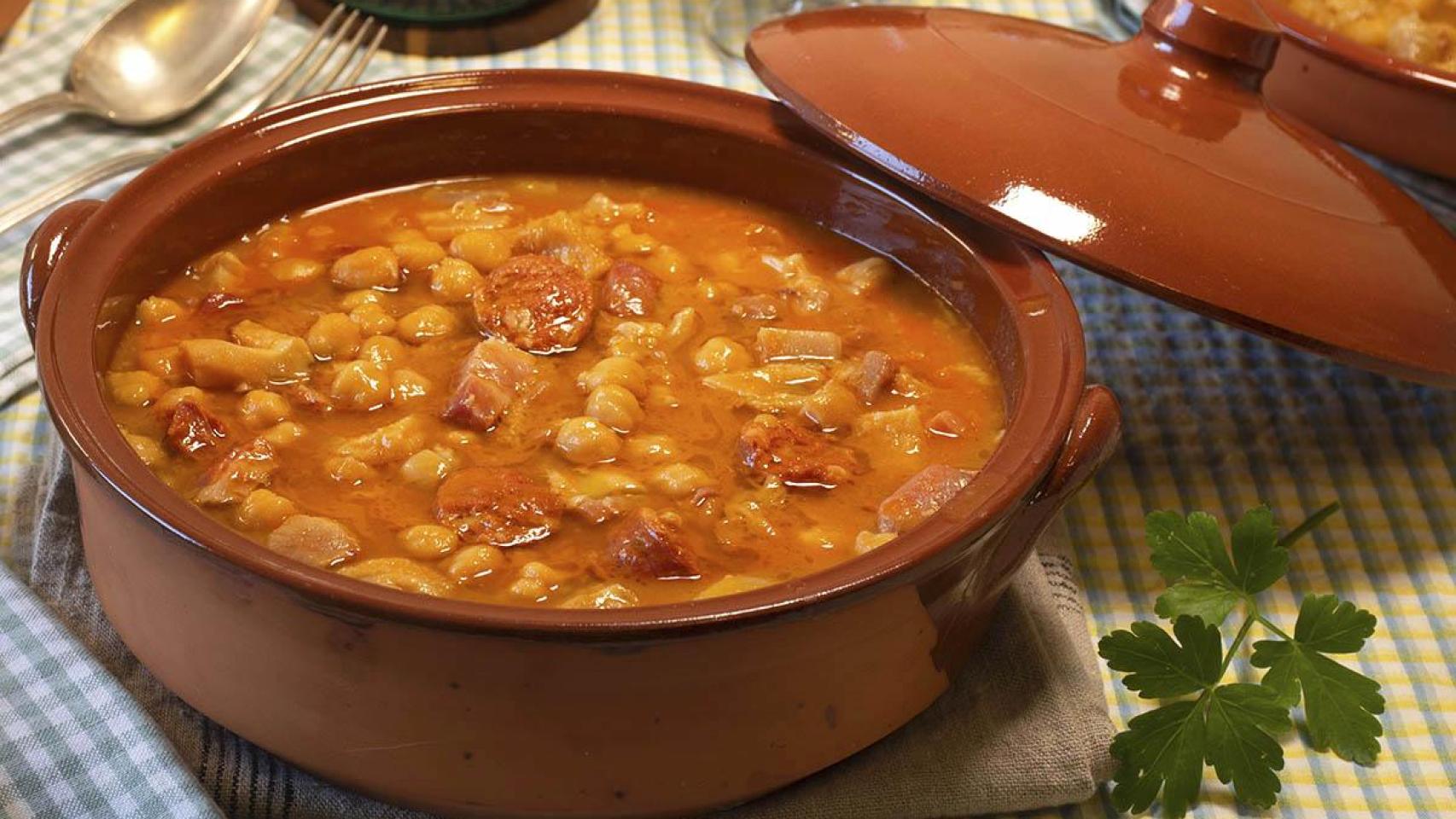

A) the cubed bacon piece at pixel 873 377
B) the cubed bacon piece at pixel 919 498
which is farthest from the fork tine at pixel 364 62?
the cubed bacon piece at pixel 919 498

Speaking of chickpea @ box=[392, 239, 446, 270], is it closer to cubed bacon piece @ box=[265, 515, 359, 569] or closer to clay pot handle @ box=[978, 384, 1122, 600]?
cubed bacon piece @ box=[265, 515, 359, 569]

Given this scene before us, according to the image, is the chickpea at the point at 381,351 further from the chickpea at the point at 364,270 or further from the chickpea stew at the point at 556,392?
the chickpea at the point at 364,270

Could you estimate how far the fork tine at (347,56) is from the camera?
3.62m

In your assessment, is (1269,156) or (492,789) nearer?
(492,789)

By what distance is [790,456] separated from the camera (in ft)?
8.08

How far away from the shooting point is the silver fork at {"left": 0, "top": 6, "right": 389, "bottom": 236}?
10.6ft

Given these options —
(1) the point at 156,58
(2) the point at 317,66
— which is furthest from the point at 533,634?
(1) the point at 156,58

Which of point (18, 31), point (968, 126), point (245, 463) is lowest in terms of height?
point (18, 31)

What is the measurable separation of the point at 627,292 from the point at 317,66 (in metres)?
1.26

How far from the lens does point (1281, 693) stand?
2471 millimetres

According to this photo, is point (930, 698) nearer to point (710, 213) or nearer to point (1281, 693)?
point (1281, 693)

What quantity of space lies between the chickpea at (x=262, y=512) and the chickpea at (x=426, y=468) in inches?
7.4

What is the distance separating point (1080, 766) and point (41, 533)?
Result: 1632mm

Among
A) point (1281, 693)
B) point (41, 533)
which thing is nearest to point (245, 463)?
point (41, 533)
